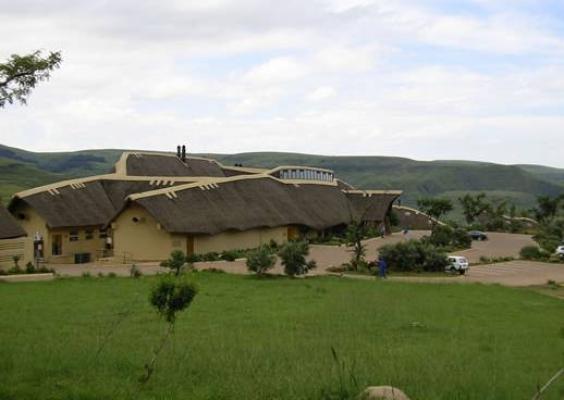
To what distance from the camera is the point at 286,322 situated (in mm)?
20797

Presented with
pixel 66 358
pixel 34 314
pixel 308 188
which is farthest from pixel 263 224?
pixel 66 358

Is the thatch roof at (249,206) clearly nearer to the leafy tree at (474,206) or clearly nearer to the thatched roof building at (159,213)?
the thatched roof building at (159,213)

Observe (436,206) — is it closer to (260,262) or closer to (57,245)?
(57,245)

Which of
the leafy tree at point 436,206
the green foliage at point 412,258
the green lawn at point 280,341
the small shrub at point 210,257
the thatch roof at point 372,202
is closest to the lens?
the green lawn at point 280,341

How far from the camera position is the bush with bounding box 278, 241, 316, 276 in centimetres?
3681

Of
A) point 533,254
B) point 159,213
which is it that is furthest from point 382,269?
point 159,213

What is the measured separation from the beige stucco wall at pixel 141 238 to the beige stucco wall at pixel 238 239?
1.65 m

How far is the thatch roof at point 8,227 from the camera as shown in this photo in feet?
133

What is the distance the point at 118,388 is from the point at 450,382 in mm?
5187

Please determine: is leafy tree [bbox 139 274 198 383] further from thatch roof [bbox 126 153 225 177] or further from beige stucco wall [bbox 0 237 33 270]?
thatch roof [bbox 126 153 225 177]

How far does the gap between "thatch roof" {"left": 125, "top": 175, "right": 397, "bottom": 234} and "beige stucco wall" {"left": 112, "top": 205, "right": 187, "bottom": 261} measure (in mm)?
1290

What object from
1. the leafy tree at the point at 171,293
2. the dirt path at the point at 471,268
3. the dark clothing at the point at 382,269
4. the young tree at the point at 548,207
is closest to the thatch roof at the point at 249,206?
the dirt path at the point at 471,268

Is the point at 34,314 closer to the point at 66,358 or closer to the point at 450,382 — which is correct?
the point at 66,358

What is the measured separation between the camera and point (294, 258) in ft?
121
